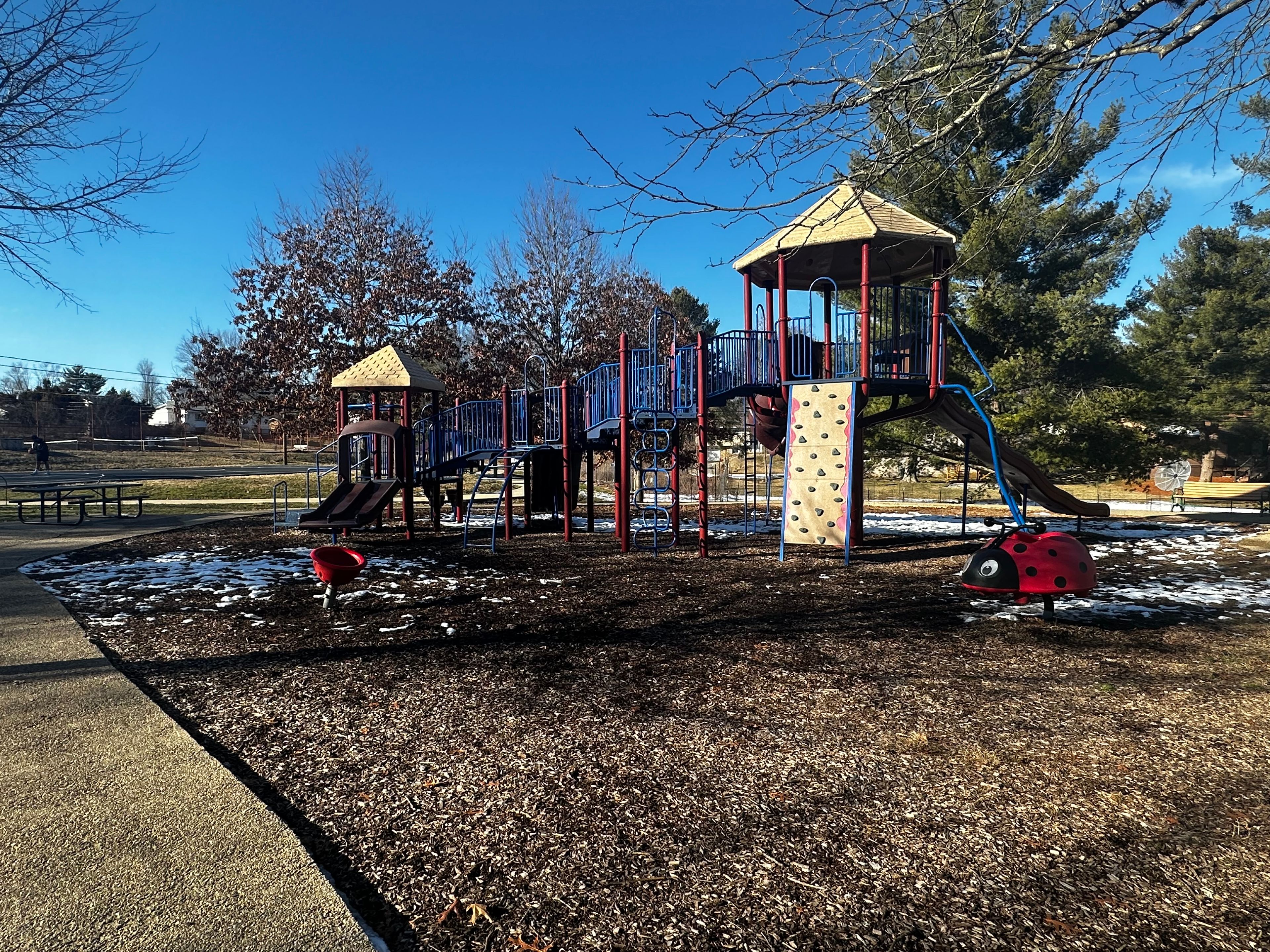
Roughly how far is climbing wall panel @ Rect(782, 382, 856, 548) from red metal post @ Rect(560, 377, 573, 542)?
4249 millimetres

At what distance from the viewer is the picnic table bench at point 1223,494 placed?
22.2m

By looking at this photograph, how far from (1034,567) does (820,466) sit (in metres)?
4.25

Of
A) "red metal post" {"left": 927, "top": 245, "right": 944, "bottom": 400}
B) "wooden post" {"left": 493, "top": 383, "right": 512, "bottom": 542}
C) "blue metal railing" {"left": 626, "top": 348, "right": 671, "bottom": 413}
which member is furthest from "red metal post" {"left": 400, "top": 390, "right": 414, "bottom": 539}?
"red metal post" {"left": 927, "top": 245, "right": 944, "bottom": 400}

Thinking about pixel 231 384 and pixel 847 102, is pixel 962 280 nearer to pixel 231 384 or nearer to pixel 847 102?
pixel 847 102

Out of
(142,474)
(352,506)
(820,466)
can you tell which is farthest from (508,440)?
(142,474)

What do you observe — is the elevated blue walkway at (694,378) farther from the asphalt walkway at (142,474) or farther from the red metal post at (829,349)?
the asphalt walkway at (142,474)

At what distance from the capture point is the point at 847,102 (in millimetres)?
4309

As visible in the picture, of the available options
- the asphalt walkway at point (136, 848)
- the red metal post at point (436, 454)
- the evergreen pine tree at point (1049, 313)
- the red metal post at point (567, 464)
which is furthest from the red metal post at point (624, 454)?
the evergreen pine tree at point (1049, 313)

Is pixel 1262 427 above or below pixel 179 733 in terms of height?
above

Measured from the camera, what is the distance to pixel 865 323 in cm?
1082

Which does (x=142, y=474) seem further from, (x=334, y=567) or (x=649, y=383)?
(x=334, y=567)

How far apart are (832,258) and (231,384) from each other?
18316 mm

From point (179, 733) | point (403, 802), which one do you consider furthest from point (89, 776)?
point (403, 802)

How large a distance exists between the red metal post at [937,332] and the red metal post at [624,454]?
483 centimetres
